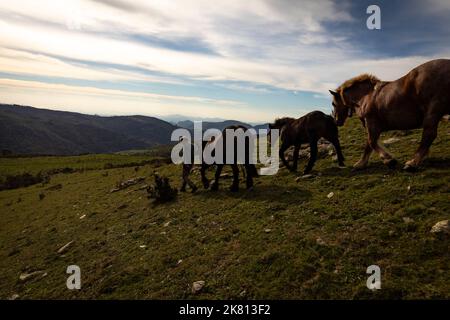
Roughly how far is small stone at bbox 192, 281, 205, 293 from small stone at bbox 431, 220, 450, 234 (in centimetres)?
487

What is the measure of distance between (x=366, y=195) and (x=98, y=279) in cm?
771

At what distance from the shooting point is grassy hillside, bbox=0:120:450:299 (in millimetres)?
5879

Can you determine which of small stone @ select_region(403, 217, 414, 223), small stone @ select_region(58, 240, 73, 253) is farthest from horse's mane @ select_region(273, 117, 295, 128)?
small stone @ select_region(58, 240, 73, 253)

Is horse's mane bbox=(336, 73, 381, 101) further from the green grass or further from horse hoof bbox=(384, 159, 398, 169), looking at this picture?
the green grass

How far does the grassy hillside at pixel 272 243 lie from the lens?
588cm

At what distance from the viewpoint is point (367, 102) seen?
1013cm

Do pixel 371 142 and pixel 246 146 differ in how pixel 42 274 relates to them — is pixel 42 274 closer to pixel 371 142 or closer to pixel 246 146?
pixel 246 146

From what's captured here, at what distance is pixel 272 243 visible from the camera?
7.66 metres

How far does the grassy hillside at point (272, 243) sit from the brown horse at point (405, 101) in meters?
1.17

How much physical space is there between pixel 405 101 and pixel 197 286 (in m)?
7.56

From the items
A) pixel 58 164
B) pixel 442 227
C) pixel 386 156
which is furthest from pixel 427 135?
pixel 58 164

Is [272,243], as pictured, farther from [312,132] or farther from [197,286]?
[312,132]
